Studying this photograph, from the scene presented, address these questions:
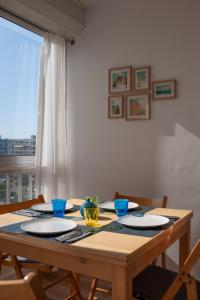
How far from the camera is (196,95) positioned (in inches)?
108

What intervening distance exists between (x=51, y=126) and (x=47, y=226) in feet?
5.81

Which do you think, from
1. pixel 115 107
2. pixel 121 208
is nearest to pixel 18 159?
pixel 115 107

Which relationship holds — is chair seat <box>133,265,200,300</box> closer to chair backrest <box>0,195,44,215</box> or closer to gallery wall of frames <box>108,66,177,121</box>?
chair backrest <box>0,195,44,215</box>

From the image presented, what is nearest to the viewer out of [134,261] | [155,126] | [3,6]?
[134,261]

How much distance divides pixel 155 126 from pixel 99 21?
1292 millimetres

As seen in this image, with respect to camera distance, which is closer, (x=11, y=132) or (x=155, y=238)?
(x=155, y=238)

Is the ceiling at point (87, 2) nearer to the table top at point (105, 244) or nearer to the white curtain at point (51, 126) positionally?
the white curtain at point (51, 126)

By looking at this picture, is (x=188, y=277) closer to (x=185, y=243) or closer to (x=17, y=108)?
(x=185, y=243)

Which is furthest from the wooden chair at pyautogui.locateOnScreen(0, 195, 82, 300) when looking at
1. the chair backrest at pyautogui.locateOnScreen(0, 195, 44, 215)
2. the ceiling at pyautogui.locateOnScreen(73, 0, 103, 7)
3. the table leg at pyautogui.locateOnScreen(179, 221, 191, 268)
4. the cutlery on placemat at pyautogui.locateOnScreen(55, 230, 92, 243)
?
the ceiling at pyautogui.locateOnScreen(73, 0, 103, 7)

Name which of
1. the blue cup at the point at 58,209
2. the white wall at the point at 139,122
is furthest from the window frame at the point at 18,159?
the blue cup at the point at 58,209

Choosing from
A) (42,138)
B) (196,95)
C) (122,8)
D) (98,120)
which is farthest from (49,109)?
(196,95)

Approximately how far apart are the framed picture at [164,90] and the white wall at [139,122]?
51mm

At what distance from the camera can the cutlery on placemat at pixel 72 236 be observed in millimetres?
1372

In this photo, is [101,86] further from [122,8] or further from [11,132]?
[11,132]
